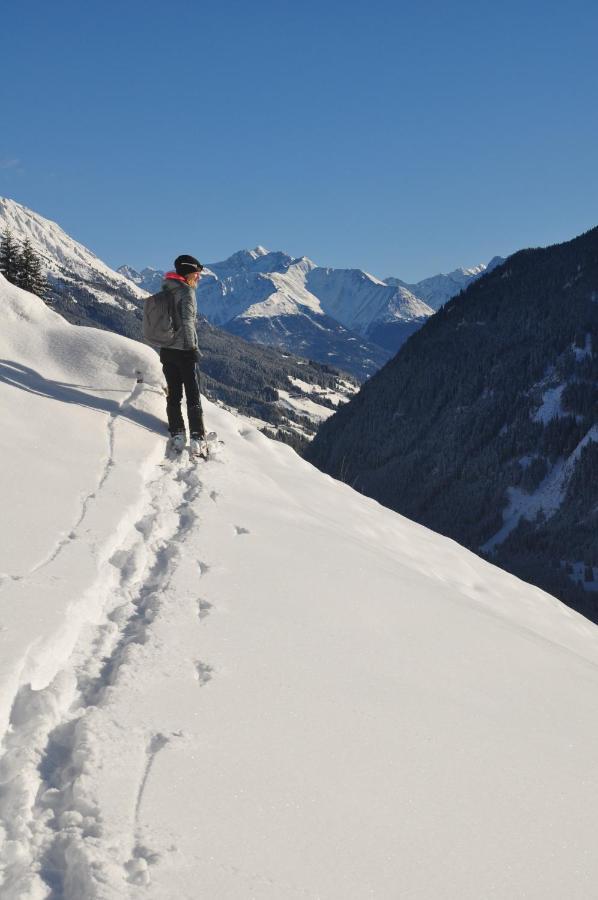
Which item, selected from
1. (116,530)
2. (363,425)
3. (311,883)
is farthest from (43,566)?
(363,425)

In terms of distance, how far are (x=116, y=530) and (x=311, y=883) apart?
4.53 metres

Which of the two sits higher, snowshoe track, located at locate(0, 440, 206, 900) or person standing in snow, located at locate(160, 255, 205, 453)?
person standing in snow, located at locate(160, 255, 205, 453)

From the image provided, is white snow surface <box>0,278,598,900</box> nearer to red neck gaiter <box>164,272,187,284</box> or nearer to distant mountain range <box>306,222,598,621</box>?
red neck gaiter <box>164,272,187,284</box>

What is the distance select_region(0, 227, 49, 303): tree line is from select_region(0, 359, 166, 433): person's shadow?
31.0m

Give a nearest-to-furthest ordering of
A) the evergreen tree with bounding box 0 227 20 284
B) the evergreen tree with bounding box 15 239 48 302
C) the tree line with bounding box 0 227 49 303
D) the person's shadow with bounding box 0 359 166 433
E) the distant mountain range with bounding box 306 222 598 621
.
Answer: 1. the person's shadow with bounding box 0 359 166 433
2. the evergreen tree with bounding box 0 227 20 284
3. the tree line with bounding box 0 227 49 303
4. the evergreen tree with bounding box 15 239 48 302
5. the distant mountain range with bounding box 306 222 598 621

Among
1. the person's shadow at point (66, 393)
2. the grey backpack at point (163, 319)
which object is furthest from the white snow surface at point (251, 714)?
the grey backpack at point (163, 319)

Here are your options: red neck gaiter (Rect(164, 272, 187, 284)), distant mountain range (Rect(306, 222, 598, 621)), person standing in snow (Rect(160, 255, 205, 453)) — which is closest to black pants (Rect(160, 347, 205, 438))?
person standing in snow (Rect(160, 255, 205, 453))

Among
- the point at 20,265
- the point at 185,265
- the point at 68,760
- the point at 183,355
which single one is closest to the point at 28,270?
the point at 20,265

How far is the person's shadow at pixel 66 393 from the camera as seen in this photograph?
11.0m

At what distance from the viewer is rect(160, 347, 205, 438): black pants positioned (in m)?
11.7

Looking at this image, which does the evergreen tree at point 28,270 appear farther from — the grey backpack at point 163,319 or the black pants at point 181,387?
the black pants at point 181,387

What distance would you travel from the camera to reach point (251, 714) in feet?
14.3

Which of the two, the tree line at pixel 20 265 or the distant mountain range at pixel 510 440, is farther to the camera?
the distant mountain range at pixel 510 440

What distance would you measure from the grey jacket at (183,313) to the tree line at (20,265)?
31.7m
